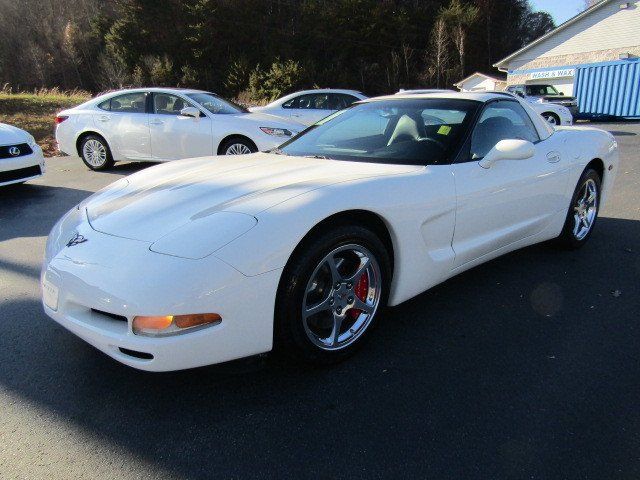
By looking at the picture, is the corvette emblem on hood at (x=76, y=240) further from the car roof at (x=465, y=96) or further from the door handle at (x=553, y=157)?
the door handle at (x=553, y=157)

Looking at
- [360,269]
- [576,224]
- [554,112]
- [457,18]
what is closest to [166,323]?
[360,269]

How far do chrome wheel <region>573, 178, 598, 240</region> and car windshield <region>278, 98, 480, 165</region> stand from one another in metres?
1.45

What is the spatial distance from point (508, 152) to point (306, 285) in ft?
5.18

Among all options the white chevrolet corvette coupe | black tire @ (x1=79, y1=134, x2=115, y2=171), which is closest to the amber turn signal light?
the white chevrolet corvette coupe

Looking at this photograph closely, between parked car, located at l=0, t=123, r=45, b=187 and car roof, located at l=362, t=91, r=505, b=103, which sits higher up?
car roof, located at l=362, t=91, r=505, b=103

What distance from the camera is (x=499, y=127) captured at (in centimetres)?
346

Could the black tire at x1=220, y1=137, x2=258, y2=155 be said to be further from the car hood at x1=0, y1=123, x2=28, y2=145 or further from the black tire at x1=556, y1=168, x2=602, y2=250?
the black tire at x1=556, y1=168, x2=602, y2=250

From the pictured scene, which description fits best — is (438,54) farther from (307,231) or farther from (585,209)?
(307,231)

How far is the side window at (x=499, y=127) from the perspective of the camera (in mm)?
3174

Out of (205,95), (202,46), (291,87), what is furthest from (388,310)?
(202,46)

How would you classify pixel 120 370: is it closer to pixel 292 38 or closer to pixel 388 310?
pixel 388 310

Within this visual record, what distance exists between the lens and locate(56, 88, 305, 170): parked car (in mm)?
7688

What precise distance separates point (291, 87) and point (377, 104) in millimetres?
29943

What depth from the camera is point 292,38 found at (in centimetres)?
4116
